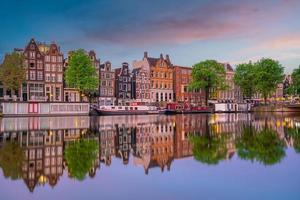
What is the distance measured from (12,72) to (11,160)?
64493 mm

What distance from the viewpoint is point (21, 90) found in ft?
282

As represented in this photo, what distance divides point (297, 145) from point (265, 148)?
3181 mm

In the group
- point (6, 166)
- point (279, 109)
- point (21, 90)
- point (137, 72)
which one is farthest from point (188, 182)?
point (279, 109)

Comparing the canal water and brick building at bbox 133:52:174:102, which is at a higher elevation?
brick building at bbox 133:52:174:102

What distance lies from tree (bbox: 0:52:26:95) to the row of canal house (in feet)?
22.2

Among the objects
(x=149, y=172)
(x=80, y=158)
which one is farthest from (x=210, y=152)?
(x=80, y=158)

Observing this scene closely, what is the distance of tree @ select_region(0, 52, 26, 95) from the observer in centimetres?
7662

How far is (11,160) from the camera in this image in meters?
16.5

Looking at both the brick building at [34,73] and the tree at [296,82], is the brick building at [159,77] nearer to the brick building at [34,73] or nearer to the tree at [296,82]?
the brick building at [34,73]

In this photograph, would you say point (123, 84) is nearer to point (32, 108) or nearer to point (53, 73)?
point (53, 73)

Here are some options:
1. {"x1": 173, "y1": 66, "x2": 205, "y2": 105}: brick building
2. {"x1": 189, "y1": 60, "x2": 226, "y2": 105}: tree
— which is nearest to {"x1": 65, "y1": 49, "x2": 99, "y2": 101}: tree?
{"x1": 189, "y1": 60, "x2": 226, "y2": 105}: tree

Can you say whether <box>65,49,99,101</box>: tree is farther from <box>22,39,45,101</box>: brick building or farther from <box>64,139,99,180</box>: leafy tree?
<box>64,139,99,180</box>: leafy tree

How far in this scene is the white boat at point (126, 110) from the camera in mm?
83406

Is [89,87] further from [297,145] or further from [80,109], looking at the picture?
[297,145]
